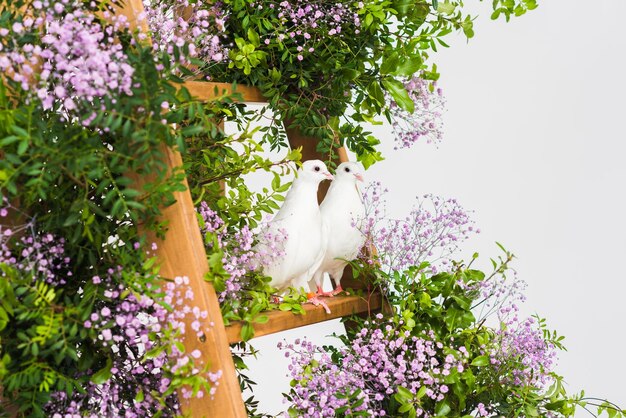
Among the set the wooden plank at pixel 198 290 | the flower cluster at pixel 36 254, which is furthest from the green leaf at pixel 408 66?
the flower cluster at pixel 36 254

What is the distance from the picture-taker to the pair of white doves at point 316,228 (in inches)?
74.4

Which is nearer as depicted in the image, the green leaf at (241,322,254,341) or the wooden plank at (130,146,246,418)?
the wooden plank at (130,146,246,418)

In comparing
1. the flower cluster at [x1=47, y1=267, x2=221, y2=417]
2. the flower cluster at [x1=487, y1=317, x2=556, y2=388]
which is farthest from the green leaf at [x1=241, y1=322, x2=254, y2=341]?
the flower cluster at [x1=487, y1=317, x2=556, y2=388]

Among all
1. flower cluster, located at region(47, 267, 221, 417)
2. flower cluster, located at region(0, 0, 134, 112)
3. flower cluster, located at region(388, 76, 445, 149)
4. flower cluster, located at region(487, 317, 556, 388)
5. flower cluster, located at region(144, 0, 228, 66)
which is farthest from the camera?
flower cluster, located at region(388, 76, 445, 149)

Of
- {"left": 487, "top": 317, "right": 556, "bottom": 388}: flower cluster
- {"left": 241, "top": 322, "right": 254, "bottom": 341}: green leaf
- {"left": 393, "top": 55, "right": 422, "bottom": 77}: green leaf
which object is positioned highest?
{"left": 393, "top": 55, "right": 422, "bottom": 77}: green leaf

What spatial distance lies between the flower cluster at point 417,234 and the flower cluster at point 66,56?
2.61 feet

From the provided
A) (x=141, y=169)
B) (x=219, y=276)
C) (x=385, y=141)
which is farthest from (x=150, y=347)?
(x=385, y=141)

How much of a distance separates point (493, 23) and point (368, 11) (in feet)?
5.85

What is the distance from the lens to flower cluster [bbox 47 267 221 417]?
144 cm

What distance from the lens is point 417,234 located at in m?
2.02

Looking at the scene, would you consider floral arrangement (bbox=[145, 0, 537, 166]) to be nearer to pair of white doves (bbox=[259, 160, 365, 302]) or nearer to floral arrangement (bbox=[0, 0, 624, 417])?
floral arrangement (bbox=[0, 0, 624, 417])

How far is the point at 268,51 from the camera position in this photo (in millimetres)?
1979

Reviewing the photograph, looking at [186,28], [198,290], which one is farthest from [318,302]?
[186,28]

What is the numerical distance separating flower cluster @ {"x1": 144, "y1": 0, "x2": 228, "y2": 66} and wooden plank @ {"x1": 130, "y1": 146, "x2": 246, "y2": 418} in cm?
25
